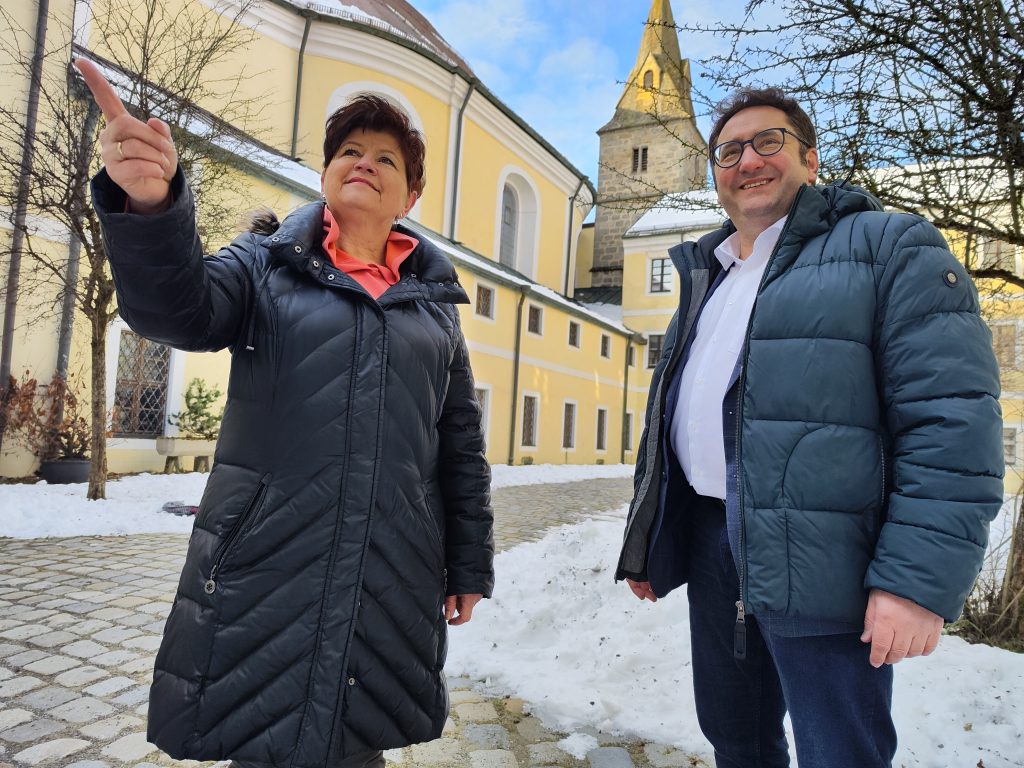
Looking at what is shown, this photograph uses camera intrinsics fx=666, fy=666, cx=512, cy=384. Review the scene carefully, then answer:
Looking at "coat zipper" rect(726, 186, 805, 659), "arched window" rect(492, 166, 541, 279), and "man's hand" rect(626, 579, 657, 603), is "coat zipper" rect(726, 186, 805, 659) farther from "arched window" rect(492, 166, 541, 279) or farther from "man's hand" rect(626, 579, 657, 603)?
"arched window" rect(492, 166, 541, 279)

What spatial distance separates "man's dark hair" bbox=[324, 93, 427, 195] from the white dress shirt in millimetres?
964

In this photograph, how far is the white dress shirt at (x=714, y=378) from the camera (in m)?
1.72

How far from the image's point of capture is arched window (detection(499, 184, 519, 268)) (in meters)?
23.7

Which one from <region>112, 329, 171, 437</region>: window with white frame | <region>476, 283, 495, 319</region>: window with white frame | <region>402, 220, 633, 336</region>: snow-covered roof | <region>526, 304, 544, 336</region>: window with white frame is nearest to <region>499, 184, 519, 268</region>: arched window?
<region>402, 220, 633, 336</region>: snow-covered roof

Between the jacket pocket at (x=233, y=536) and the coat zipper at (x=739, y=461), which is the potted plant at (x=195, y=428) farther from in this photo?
the coat zipper at (x=739, y=461)

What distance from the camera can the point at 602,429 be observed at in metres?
24.3

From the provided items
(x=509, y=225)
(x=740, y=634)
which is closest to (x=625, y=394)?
(x=509, y=225)

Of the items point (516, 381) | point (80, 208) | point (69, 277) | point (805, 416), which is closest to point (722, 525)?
point (805, 416)

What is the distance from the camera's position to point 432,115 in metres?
19.0

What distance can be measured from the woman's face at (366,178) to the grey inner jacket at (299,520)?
0.51 ft

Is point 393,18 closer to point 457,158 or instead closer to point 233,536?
point 457,158

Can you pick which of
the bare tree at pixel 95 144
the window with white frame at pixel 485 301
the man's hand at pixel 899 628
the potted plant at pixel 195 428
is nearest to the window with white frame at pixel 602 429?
the window with white frame at pixel 485 301

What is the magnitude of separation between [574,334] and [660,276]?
601 cm

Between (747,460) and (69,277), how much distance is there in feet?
35.8
